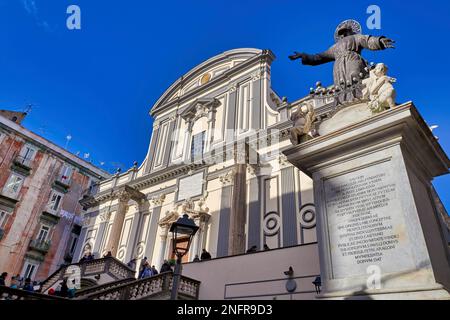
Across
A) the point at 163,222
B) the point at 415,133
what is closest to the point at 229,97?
the point at 163,222

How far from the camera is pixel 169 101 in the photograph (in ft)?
90.2

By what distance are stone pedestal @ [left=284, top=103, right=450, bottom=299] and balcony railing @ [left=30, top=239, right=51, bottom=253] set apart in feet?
92.6

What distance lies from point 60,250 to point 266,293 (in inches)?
1019

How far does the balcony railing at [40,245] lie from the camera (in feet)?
86.9

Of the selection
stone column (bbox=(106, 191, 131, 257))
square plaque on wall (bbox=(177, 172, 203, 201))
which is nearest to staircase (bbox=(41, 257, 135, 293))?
stone column (bbox=(106, 191, 131, 257))

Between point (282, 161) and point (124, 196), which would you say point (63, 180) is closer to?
point (124, 196)

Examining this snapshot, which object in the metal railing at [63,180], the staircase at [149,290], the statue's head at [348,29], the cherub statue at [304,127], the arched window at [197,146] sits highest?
the metal railing at [63,180]

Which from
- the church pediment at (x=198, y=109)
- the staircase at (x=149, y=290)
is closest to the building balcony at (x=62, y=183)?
the church pediment at (x=198, y=109)

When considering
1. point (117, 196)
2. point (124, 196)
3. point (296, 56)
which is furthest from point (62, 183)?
point (296, 56)

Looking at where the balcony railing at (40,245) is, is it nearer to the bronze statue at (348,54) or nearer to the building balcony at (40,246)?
the building balcony at (40,246)

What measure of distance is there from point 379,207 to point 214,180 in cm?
1479

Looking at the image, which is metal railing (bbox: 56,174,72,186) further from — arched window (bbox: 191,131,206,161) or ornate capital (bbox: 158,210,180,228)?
ornate capital (bbox: 158,210,180,228)

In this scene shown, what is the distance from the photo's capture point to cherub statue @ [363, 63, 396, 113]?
5109mm

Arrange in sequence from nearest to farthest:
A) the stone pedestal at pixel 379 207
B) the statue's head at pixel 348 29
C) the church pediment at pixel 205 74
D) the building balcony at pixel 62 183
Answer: the stone pedestal at pixel 379 207
the statue's head at pixel 348 29
the church pediment at pixel 205 74
the building balcony at pixel 62 183
